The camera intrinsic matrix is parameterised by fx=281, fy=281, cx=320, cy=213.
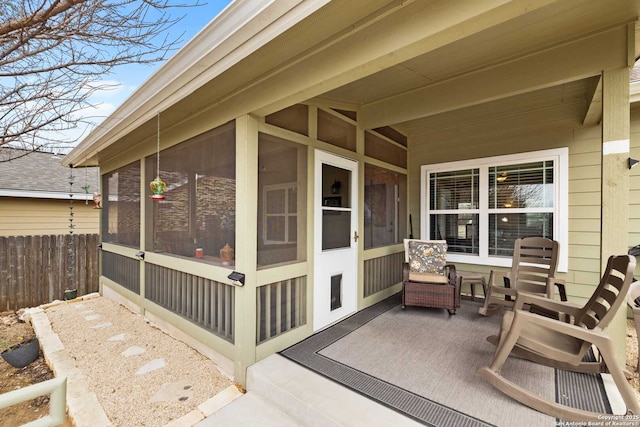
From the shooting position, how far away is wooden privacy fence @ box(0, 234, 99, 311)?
5301mm

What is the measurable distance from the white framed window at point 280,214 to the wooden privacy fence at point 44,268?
544 centimetres

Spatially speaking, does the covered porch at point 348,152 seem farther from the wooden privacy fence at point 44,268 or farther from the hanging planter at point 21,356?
the wooden privacy fence at point 44,268

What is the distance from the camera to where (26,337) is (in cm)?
404

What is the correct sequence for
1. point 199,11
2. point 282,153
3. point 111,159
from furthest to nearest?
point 111,159
point 282,153
point 199,11

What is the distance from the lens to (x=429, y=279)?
384 cm

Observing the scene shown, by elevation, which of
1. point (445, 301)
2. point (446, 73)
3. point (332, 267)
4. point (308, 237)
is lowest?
point (445, 301)

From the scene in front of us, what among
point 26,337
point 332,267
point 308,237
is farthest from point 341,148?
point 26,337

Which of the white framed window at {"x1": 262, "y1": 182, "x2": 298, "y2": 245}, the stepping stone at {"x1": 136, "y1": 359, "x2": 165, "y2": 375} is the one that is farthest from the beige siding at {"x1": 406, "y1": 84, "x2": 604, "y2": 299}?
the stepping stone at {"x1": 136, "y1": 359, "x2": 165, "y2": 375}

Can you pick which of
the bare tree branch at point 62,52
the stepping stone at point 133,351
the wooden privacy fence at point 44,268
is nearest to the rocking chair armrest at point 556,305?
the bare tree branch at point 62,52

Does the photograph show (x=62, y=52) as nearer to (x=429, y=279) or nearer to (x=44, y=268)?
(x=429, y=279)

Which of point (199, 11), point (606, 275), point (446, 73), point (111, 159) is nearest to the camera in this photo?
point (606, 275)

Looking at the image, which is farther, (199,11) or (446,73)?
(446,73)

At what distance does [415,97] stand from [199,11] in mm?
2564

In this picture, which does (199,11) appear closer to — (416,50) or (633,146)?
(416,50)
